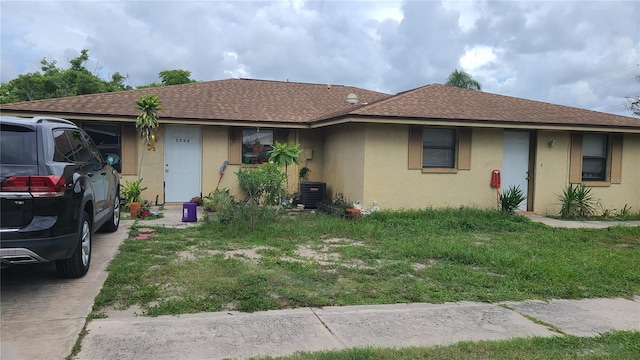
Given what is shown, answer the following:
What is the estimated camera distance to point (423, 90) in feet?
47.3

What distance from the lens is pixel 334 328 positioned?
448 cm

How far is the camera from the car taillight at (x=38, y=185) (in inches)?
180

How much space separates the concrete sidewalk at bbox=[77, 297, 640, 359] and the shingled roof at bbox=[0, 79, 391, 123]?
8.72 metres

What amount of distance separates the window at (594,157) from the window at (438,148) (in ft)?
14.5

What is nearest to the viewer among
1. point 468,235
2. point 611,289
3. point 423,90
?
point 611,289

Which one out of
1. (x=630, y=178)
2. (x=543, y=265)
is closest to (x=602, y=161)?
(x=630, y=178)

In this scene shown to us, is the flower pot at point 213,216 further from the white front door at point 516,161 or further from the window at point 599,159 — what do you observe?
the window at point 599,159

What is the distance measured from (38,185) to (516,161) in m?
12.3

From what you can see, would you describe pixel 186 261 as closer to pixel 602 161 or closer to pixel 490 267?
pixel 490 267

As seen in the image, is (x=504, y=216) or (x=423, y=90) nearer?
(x=504, y=216)

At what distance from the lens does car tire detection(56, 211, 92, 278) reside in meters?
5.48

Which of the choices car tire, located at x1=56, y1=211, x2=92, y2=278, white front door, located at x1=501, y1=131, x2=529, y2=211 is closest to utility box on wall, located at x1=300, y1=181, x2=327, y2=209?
white front door, located at x1=501, y1=131, x2=529, y2=211

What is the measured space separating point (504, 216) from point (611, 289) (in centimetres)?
583

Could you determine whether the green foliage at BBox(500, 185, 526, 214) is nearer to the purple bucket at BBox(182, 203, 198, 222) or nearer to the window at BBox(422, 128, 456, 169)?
the window at BBox(422, 128, 456, 169)
